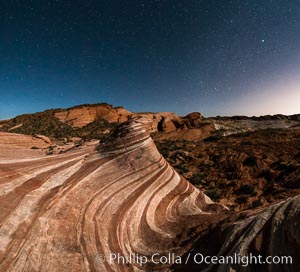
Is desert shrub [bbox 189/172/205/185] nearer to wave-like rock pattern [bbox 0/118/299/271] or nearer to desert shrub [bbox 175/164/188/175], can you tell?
desert shrub [bbox 175/164/188/175]

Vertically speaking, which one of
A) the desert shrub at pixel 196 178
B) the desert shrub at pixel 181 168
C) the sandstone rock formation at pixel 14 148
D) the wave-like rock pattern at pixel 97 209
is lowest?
the desert shrub at pixel 196 178

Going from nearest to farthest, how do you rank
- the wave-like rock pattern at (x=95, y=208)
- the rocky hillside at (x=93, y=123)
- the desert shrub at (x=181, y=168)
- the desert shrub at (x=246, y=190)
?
the wave-like rock pattern at (x=95, y=208) < the desert shrub at (x=246, y=190) < the desert shrub at (x=181, y=168) < the rocky hillside at (x=93, y=123)

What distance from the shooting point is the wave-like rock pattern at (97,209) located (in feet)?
12.9

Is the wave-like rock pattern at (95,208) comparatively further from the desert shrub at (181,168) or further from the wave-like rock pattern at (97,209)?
the desert shrub at (181,168)

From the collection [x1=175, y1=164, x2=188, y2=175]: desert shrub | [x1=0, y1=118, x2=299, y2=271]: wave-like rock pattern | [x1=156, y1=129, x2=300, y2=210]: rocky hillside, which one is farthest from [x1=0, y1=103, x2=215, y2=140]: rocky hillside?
[x1=0, y1=118, x2=299, y2=271]: wave-like rock pattern

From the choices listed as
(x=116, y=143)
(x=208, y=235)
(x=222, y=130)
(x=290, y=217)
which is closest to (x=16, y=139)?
(x=116, y=143)

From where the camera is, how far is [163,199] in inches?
260

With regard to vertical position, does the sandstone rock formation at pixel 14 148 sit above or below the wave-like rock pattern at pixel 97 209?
above

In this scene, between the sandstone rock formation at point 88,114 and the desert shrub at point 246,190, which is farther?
the sandstone rock formation at point 88,114

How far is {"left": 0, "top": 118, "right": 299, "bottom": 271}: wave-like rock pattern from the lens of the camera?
12.9 ft

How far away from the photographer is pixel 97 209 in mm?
5207

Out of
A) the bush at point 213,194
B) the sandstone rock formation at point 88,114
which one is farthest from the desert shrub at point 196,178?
the sandstone rock formation at point 88,114

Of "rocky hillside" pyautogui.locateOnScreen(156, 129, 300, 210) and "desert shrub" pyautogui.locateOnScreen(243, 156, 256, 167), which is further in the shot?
"desert shrub" pyautogui.locateOnScreen(243, 156, 256, 167)

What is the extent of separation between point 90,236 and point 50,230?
2.44 ft
